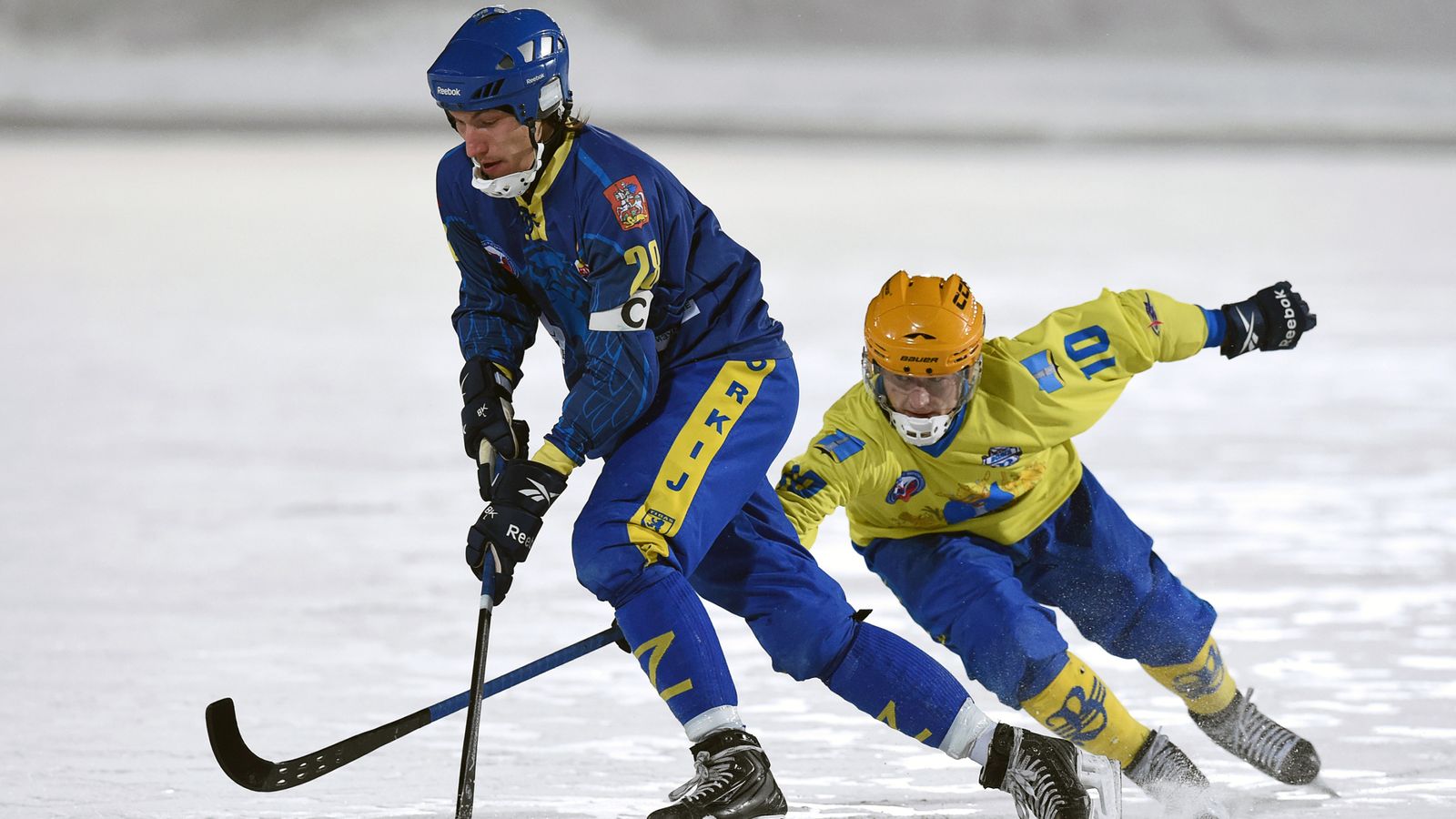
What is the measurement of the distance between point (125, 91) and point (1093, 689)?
20747 mm

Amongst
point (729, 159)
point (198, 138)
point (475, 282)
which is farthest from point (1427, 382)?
point (198, 138)

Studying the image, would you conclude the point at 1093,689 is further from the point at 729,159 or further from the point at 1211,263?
the point at 729,159

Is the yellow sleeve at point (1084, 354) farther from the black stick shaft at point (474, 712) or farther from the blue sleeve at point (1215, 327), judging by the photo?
the black stick shaft at point (474, 712)

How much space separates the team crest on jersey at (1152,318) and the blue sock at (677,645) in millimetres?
1248

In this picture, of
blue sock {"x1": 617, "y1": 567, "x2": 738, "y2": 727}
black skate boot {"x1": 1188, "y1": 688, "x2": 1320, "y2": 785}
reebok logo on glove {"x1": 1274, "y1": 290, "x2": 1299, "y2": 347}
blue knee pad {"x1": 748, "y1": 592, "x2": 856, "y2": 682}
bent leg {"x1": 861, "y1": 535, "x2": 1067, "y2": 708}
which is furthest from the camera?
reebok logo on glove {"x1": 1274, "y1": 290, "x2": 1299, "y2": 347}

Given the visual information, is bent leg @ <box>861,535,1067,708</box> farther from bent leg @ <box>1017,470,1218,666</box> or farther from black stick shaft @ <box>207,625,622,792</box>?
black stick shaft @ <box>207,625,622,792</box>

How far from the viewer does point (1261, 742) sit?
344 centimetres

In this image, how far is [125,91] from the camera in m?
21.7

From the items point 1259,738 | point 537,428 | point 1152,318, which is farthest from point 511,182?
point 537,428

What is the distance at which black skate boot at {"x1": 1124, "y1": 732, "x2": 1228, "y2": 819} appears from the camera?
329cm

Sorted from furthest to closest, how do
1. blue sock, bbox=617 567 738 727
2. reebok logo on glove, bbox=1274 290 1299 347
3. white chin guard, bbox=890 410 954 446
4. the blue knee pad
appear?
reebok logo on glove, bbox=1274 290 1299 347, white chin guard, bbox=890 410 954 446, the blue knee pad, blue sock, bbox=617 567 738 727

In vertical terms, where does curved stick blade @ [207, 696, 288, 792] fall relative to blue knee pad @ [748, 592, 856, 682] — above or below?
below

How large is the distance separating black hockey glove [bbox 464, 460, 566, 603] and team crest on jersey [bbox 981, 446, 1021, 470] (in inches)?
35.8

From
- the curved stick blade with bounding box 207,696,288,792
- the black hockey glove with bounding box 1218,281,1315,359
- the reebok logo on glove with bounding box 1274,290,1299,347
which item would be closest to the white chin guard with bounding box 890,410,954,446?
the black hockey glove with bounding box 1218,281,1315,359
